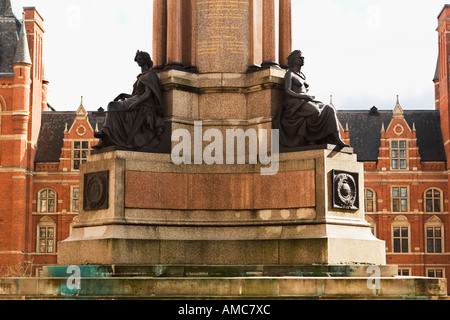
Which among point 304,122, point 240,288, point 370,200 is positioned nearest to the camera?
point 240,288

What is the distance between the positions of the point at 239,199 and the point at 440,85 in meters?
45.7

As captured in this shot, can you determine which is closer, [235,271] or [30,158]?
[235,271]

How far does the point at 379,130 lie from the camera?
2256 inches

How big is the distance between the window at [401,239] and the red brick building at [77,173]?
0.07 meters

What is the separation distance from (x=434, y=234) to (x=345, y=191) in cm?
4383

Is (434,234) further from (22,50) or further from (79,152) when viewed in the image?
Answer: (22,50)

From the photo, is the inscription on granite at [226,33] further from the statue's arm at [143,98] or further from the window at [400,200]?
the window at [400,200]

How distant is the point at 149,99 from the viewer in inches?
555

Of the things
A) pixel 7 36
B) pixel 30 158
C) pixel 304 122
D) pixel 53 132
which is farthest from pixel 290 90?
pixel 53 132

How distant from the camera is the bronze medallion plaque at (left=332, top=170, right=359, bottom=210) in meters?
13.1

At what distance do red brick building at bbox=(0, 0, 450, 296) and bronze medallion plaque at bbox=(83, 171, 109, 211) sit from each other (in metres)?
41.0

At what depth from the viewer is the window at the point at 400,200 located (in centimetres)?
5541

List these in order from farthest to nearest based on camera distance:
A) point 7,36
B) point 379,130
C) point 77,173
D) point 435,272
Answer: point 379,130, point 7,36, point 77,173, point 435,272

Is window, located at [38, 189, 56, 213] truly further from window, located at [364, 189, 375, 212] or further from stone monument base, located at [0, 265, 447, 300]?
stone monument base, located at [0, 265, 447, 300]
